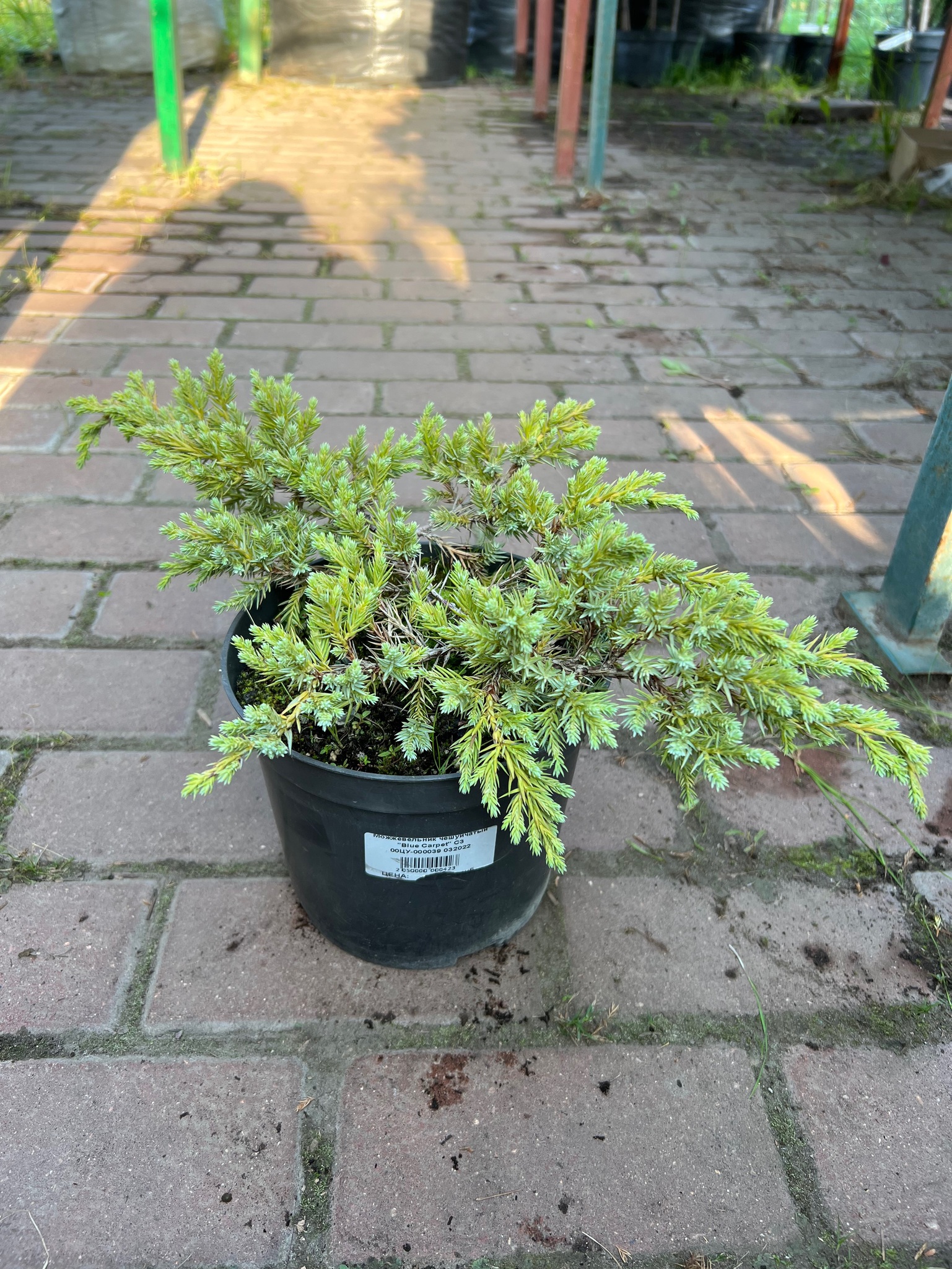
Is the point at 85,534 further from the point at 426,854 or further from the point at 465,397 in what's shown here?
the point at 426,854

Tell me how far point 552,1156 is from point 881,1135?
1.60 ft

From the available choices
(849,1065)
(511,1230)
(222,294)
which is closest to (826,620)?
(849,1065)

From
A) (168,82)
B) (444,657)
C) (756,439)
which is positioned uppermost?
(168,82)

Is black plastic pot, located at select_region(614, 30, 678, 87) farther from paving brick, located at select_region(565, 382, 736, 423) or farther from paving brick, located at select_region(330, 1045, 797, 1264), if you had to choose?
paving brick, located at select_region(330, 1045, 797, 1264)

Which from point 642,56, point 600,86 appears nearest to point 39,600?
point 600,86

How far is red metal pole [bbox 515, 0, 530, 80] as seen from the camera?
23.9 feet

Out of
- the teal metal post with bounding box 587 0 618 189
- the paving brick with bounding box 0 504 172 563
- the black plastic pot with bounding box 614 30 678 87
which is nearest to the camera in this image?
the paving brick with bounding box 0 504 172 563

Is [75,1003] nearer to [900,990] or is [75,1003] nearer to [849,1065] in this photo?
[849,1065]

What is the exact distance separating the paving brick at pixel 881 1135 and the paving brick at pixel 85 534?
1912 millimetres

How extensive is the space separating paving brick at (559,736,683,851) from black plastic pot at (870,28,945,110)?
7.14 metres

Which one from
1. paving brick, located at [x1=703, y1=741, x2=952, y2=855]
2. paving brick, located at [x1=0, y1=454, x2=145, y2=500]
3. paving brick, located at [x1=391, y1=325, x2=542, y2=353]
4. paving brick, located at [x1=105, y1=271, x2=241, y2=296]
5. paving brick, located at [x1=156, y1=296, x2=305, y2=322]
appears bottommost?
paving brick, located at [x1=703, y1=741, x2=952, y2=855]

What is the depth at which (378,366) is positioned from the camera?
3.39 m

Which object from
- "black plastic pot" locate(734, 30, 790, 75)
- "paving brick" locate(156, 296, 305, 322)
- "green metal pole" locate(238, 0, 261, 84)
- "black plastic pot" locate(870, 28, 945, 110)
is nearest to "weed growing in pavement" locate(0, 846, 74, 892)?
"paving brick" locate(156, 296, 305, 322)

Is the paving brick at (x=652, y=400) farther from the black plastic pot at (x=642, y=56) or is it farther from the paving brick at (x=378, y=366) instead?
the black plastic pot at (x=642, y=56)
